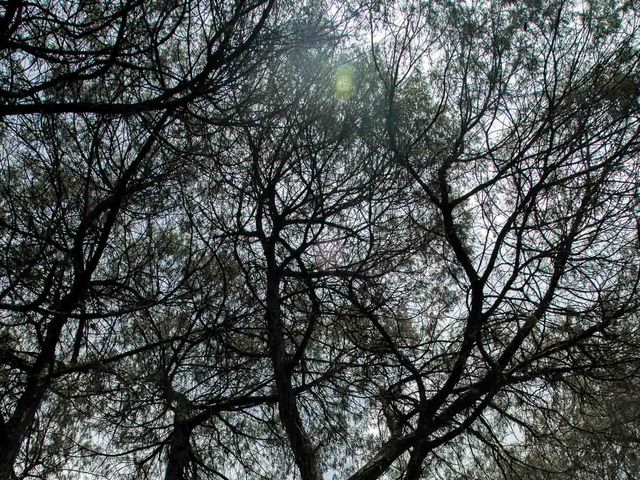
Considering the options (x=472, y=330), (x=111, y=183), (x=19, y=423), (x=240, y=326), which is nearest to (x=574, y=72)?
(x=472, y=330)

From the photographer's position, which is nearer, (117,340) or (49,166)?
(49,166)

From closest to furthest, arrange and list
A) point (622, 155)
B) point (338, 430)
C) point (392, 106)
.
Answer: point (622, 155) < point (392, 106) < point (338, 430)

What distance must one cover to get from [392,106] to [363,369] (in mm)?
1806

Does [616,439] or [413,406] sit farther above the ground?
[413,406]

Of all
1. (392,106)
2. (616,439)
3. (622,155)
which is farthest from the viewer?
(616,439)

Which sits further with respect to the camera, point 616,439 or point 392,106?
point 616,439

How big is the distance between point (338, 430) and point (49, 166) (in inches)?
107

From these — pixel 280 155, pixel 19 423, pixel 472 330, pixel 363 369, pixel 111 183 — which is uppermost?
pixel 111 183

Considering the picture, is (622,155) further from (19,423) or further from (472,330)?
(19,423)

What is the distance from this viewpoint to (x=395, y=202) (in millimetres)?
3668

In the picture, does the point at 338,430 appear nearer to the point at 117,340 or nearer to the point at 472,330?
the point at 472,330

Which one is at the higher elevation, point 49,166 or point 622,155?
point 49,166

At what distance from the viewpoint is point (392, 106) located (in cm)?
345

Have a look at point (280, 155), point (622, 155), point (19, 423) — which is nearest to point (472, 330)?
point (622, 155)
